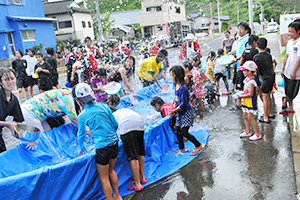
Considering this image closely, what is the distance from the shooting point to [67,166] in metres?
3.60

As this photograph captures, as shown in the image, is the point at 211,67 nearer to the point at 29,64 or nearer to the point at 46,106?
the point at 46,106

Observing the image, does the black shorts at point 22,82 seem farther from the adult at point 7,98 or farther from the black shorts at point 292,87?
the black shorts at point 292,87

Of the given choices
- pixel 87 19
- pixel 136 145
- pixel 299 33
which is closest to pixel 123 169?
pixel 136 145

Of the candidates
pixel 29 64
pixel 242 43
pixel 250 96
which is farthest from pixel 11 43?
pixel 250 96

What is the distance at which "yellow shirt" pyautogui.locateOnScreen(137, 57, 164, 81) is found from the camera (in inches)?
293

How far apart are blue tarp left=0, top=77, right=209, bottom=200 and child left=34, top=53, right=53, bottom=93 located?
10.1 feet

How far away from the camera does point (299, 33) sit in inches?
203

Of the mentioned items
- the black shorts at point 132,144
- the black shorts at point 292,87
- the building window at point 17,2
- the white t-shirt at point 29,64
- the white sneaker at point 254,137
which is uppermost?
the building window at point 17,2

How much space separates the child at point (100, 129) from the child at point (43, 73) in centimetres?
496

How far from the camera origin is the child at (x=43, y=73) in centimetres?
796

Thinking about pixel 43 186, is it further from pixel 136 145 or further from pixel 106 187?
pixel 136 145

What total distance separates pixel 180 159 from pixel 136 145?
108 centimetres

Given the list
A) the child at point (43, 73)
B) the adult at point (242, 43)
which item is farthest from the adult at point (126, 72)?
the adult at point (242, 43)

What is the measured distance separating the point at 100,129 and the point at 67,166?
724 millimetres
